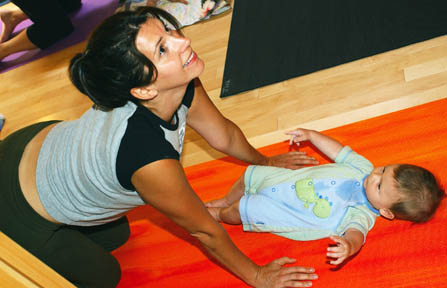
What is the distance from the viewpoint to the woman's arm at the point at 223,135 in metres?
1.46

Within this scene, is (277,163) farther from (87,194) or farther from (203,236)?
(87,194)

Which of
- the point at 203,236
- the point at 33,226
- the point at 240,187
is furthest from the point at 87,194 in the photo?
the point at 240,187

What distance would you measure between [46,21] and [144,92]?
2.58m

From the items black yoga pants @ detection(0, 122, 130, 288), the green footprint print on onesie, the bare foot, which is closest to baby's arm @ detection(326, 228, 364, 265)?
the green footprint print on onesie

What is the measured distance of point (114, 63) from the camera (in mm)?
1024

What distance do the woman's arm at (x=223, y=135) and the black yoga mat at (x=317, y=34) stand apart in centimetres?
65

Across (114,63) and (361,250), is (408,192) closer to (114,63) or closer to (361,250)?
(361,250)

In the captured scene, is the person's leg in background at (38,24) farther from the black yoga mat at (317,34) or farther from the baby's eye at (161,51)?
the baby's eye at (161,51)

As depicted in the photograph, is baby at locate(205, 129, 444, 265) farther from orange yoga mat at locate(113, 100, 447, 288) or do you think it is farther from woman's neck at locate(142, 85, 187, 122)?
woman's neck at locate(142, 85, 187, 122)

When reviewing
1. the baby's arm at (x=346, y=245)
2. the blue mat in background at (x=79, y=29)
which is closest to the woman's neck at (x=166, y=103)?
the baby's arm at (x=346, y=245)

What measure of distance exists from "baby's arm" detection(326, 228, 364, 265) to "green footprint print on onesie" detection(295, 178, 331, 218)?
4.1 inches

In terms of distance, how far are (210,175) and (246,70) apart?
0.75m

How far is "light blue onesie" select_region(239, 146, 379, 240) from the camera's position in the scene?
1.44 metres

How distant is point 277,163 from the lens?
5.67 ft
